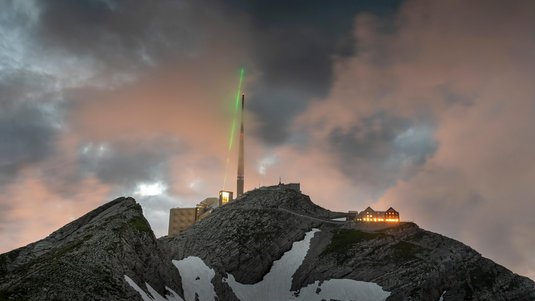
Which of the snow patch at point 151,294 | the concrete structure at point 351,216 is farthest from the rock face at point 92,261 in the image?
the concrete structure at point 351,216

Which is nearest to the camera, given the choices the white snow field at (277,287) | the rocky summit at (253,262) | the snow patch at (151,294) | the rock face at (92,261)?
the rock face at (92,261)

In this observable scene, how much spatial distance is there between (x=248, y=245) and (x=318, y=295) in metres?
30.8

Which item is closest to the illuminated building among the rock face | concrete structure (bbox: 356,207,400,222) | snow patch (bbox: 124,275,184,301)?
concrete structure (bbox: 356,207,400,222)

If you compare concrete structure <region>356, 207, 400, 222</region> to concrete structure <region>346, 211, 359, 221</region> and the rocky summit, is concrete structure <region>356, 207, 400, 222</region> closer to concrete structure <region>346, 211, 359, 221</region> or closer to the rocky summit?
concrete structure <region>346, 211, 359, 221</region>

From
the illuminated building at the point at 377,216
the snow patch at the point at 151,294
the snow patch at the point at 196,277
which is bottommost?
the snow patch at the point at 151,294

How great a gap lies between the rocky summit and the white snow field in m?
0.31

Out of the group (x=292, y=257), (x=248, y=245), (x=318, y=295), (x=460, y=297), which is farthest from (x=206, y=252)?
(x=460, y=297)

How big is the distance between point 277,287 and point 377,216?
58158 mm

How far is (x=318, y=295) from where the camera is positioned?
129 meters

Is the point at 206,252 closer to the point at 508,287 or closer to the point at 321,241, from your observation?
the point at 321,241

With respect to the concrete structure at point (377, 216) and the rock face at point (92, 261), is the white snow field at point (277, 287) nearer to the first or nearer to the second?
the rock face at point (92, 261)

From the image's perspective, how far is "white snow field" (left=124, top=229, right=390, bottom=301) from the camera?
410ft

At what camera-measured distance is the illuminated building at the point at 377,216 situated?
573 ft

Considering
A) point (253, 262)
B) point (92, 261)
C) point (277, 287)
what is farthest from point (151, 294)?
point (253, 262)
